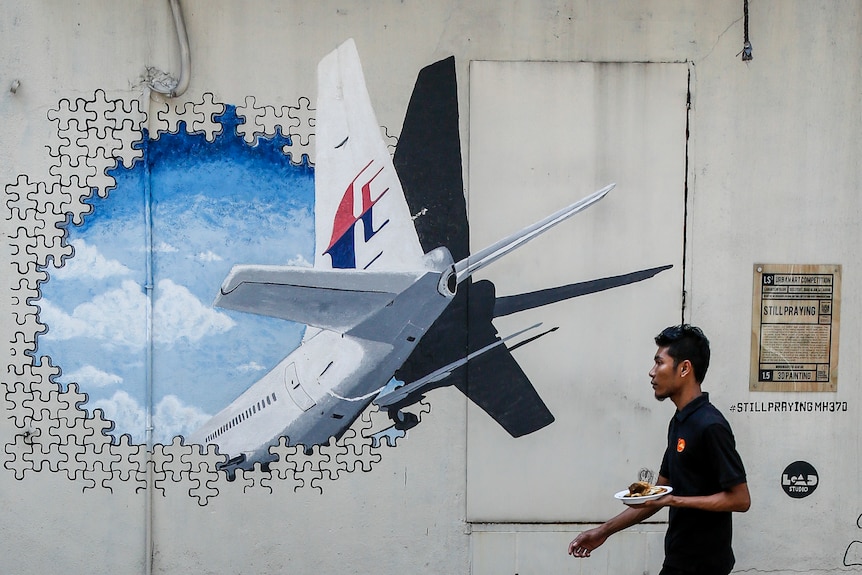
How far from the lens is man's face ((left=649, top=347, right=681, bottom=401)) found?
10.9ft

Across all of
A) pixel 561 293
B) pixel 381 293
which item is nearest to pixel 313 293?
pixel 381 293

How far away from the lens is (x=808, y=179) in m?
4.61

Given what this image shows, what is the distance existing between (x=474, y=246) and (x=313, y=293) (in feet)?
2.96

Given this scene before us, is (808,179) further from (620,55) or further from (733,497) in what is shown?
(733,497)

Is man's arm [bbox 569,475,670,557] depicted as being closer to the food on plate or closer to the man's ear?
the food on plate

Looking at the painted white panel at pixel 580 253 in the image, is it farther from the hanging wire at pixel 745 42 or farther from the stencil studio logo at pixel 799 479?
the stencil studio logo at pixel 799 479

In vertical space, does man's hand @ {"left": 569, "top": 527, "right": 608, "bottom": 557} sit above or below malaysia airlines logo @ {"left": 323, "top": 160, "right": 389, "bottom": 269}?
below

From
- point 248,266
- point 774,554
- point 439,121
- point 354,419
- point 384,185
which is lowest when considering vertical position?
point 774,554

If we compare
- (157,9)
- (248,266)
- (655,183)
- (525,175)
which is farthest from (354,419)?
(157,9)

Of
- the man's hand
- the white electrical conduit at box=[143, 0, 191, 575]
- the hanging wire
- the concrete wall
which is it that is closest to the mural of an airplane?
the concrete wall

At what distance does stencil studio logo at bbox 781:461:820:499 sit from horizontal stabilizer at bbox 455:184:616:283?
186cm

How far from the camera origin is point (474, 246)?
15.0 ft

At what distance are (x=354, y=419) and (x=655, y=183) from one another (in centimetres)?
209

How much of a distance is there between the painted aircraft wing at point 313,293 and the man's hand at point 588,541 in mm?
1673
